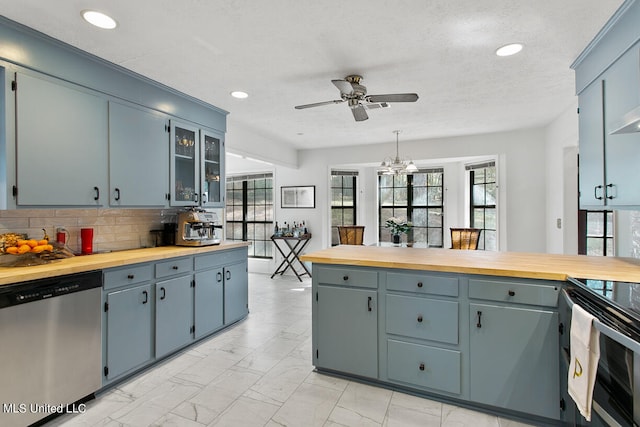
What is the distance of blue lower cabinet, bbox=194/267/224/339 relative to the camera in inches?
122

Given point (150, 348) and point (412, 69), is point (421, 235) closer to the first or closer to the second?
point (412, 69)

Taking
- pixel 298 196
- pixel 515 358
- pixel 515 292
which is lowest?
pixel 515 358

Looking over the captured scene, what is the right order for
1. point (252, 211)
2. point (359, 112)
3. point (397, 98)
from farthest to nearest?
1. point (252, 211)
2. point (359, 112)
3. point (397, 98)

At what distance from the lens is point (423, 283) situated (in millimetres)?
2191

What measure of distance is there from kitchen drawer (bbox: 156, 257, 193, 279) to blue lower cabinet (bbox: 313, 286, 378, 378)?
49.8 inches

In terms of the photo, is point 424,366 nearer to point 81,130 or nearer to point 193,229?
point 193,229

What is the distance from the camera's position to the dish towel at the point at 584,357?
1.37 m

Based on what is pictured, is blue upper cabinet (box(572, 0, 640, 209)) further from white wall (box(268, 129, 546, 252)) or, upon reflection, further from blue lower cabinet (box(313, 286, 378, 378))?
white wall (box(268, 129, 546, 252))

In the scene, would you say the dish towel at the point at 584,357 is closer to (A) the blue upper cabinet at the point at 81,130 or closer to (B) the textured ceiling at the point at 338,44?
(B) the textured ceiling at the point at 338,44

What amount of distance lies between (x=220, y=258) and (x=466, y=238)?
3.17 m

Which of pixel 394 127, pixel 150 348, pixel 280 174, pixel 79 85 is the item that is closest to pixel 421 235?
pixel 394 127

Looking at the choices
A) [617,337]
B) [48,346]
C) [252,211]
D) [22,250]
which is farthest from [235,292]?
[252,211]

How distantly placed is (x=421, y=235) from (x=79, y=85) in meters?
5.53

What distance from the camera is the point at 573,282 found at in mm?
1792
